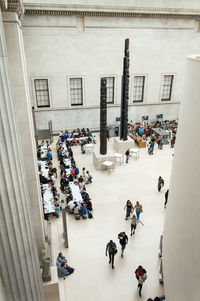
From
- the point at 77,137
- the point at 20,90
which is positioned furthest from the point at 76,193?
the point at 77,137

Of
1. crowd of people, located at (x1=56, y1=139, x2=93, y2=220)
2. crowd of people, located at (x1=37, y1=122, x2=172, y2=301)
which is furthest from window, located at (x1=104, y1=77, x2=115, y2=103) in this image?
crowd of people, located at (x1=56, y1=139, x2=93, y2=220)

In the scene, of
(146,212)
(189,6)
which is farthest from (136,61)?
(146,212)

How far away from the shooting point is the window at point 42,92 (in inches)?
782

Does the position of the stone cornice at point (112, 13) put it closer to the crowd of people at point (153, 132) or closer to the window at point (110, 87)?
the window at point (110, 87)

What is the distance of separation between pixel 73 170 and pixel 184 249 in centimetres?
934

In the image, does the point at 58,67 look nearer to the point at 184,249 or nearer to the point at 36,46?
the point at 36,46

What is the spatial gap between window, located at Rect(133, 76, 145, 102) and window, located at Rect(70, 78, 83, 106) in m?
5.01

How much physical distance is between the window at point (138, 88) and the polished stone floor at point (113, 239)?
9017 millimetres

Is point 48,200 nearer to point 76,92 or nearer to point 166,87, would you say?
point 76,92

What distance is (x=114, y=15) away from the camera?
1875cm

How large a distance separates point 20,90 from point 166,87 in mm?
19266

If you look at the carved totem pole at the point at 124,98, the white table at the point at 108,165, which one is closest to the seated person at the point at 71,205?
the white table at the point at 108,165

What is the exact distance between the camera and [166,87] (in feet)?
74.8

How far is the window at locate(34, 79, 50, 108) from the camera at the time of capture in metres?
19.9
